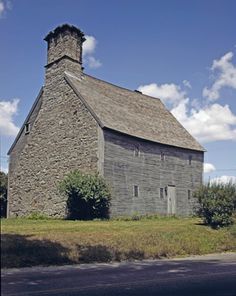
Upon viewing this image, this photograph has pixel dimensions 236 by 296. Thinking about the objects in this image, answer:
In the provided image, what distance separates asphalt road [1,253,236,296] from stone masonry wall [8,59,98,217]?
16679 millimetres

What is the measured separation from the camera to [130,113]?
35906mm

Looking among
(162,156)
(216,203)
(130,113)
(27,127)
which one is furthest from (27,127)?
(216,203)

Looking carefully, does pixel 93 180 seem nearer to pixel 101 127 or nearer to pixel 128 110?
pixel 101 127

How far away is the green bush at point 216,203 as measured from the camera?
25.7 metres

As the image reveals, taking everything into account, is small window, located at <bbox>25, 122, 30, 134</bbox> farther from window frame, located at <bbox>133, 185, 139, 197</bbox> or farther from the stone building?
window frame, located at <bbox>133, 185, 139, 197</bbox>

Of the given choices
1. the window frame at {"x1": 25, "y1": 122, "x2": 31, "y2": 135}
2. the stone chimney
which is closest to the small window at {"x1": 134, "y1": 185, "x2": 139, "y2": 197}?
the stone chimney

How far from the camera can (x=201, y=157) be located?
39188 mm

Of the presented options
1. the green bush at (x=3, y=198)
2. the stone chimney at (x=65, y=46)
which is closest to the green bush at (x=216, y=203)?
the stone chimney at (x=65, y=46)

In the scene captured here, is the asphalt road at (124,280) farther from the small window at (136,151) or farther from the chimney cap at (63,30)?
the chimney cap at (63,30)

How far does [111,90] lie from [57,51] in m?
6.26

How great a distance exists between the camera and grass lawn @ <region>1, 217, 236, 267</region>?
1496 cm

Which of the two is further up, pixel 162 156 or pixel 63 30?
pixel 63 30

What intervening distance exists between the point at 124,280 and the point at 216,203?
15.9 m

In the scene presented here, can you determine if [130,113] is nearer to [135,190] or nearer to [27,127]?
[135,190]
